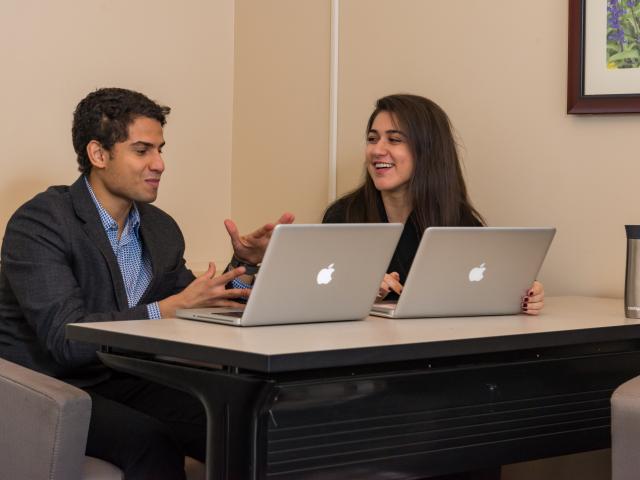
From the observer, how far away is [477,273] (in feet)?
9.07

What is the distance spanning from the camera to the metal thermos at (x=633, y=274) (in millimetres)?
2826

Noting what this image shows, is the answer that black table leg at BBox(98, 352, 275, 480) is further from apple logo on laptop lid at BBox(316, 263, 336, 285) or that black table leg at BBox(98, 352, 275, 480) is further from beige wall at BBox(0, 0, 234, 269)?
beige wall at BBox(0, 0, 234, 269)

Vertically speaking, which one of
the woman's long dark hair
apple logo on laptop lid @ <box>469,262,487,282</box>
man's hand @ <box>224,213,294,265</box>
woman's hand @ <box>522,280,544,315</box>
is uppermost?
the woman's long dark hair

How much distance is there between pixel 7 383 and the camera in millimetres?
2537

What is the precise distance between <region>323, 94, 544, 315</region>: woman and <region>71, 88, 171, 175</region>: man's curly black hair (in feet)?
2.66

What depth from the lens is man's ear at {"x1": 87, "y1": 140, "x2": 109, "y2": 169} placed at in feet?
10.7

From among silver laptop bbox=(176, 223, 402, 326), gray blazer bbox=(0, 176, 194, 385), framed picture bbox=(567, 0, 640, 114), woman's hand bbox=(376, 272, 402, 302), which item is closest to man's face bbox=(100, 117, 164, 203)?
gray blazer bbox=(0, 176, 194, 385)

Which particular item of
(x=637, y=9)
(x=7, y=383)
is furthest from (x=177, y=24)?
(x=7, y=383)

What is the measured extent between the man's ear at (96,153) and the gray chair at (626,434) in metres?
A: 1.76

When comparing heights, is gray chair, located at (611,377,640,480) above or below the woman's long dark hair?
below

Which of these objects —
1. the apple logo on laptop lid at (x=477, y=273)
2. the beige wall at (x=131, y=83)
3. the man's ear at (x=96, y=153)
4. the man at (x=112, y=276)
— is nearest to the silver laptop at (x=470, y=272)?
the apple logo on laptop lid at (x=477, y=273)

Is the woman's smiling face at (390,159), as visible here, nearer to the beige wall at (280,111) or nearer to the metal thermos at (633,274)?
the beige wall at (280,111)

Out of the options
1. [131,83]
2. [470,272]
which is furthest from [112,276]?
[131,83]

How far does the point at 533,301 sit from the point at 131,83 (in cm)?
205
